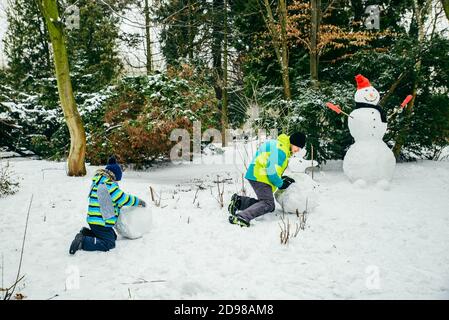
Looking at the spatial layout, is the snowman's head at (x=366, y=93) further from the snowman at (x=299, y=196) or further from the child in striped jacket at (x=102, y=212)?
the child in striped jacket at (x=102, y=212)

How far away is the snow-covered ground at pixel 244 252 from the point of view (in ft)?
9.67

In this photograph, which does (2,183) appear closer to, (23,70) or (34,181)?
(34,181)

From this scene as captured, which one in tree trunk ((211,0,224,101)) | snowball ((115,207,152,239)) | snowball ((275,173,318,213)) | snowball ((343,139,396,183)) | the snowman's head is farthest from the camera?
tree trunk ((211,0,224,101))

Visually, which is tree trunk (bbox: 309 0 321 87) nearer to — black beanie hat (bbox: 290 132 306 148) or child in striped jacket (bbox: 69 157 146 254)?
black beanie hat (bbox: 290 132 306 148)

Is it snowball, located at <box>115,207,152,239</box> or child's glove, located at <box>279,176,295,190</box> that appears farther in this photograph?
child's glove, located at <box>279,176,295,190</box>

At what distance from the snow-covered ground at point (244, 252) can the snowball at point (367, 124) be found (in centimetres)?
106

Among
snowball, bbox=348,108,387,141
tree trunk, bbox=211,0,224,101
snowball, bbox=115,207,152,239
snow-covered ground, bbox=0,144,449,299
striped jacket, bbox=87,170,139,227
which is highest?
tree trunk, bbox=211,0,224,101

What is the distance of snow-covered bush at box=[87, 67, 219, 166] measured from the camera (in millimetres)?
8633

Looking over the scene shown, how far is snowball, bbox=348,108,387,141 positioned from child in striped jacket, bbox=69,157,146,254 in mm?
4535

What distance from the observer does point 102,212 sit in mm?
3742

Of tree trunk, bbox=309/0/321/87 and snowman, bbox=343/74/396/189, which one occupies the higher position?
tree trunk, bbox=309/0/321/87

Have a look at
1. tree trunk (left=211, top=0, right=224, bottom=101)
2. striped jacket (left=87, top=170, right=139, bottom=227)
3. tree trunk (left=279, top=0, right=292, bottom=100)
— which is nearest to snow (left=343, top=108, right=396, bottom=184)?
tree trunk (left=279, top=0, right=292, bottom=100)

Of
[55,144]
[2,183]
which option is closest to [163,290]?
[2,183]

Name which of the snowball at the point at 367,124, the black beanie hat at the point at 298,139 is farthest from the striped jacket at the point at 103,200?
the snowball at the point at 367,124
